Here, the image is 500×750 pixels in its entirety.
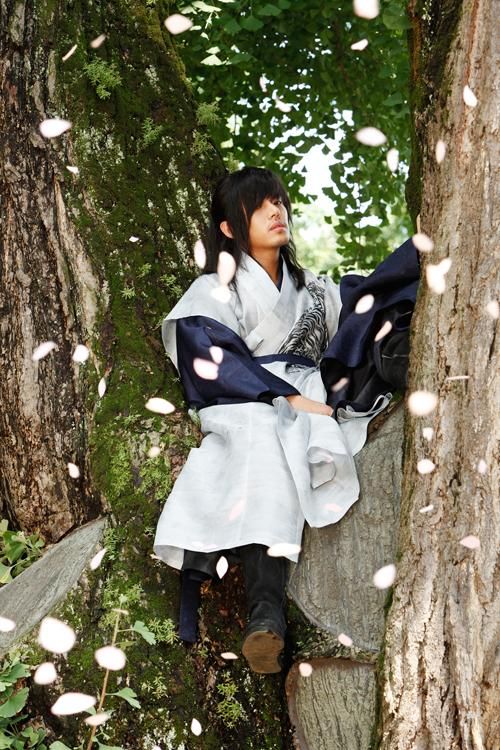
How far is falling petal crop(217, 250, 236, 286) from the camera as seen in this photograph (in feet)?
10.9

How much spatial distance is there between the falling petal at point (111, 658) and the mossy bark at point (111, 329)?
23 millimetres

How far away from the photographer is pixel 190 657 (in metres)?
2.58

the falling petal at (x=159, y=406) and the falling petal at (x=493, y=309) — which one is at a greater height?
the falling petal at (x=493, y=309)

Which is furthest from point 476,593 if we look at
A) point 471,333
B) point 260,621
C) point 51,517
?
Result: point 51,517

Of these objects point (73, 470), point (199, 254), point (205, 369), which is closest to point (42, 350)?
point (73, 470)

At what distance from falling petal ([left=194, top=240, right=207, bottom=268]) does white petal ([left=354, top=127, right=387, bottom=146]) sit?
2.35 meters

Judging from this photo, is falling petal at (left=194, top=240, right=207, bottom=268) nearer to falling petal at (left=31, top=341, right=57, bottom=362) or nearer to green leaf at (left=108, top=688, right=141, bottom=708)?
falling petal at (left=31, top=341, right=57, bottom=362)

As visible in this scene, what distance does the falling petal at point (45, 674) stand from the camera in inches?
98.0

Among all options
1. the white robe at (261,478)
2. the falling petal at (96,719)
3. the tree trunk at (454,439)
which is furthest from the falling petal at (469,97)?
the falling petal at (96,719)

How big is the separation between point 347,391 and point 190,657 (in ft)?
3.10

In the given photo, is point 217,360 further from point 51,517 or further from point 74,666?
point 74,666

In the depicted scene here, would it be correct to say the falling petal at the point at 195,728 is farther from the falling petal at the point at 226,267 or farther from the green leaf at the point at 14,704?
the falling petal at the point at 226,267

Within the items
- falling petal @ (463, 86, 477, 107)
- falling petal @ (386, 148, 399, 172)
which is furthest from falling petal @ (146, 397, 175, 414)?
falling petal @ (386, 148, 399, 172)

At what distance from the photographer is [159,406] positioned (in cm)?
301
